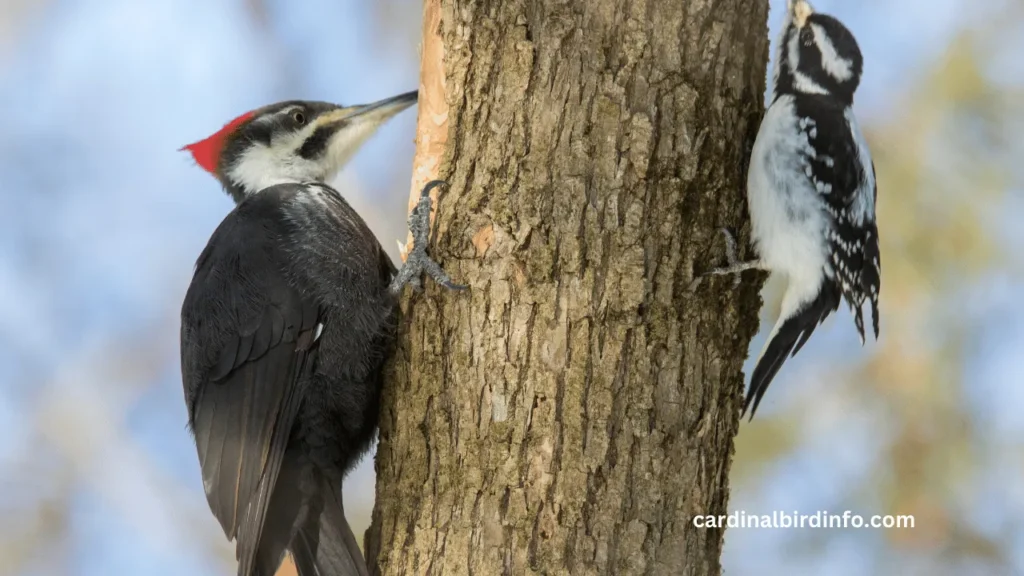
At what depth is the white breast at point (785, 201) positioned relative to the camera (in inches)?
104

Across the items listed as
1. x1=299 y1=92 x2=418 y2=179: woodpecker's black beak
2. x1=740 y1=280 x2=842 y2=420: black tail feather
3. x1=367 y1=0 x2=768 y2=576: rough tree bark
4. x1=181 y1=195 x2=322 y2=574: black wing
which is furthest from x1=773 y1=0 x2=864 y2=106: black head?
x1=181 y1=195 x2=322 y2=574: black wing

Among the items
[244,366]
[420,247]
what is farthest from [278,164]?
[420,247]

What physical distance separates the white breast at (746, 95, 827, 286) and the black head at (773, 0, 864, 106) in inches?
8.3

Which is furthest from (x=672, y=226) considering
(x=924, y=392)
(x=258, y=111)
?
(x=924, y=392)

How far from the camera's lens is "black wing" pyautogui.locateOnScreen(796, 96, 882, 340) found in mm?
2891

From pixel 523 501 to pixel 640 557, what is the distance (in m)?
0.30

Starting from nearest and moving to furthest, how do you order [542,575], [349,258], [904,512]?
[542,575], [349,258], [904,512]

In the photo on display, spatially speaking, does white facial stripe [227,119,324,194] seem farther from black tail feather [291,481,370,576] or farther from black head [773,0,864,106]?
black head [773,0,864,106]

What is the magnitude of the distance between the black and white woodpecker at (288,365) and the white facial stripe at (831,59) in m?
1.36

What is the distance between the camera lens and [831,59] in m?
3.10

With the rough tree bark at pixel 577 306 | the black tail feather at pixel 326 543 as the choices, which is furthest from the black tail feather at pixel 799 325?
the black tail feather at pixel 326 543

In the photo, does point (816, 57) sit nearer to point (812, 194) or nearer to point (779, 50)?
point (779, 50)

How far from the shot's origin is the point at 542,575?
90.4 inches

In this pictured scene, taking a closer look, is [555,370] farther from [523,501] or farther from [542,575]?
[542,575]
